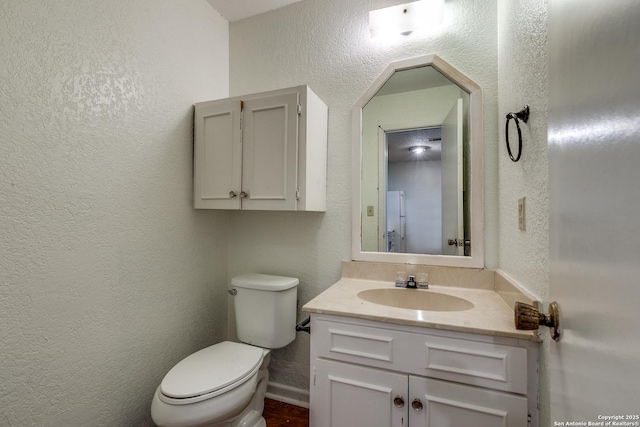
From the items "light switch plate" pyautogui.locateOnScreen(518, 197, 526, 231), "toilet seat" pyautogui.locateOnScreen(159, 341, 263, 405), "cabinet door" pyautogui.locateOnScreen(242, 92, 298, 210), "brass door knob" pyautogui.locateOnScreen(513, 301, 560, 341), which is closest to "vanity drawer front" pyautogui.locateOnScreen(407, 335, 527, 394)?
"brass door knob" pyautogui.locateOnScreen(513, 301, 560, 341)

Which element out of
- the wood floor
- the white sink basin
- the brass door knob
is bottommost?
the wood floor

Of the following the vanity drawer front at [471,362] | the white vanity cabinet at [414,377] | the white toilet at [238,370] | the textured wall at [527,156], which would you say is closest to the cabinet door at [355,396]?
the white vanity cabinet at [414,377]

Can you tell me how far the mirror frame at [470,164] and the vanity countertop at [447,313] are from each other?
0.17m

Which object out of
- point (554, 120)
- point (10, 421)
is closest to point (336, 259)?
point (554, 120)

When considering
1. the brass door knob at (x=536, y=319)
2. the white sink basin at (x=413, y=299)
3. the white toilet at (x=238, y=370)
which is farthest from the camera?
the white sink basin at (x=413, y=299)

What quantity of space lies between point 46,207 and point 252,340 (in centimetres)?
112

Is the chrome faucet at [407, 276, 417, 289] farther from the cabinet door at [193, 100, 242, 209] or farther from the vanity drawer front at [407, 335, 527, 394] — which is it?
the cabinet door at [193, 100, 242, 209]

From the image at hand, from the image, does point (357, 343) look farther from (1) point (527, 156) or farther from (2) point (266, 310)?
(1) point (527, 156)

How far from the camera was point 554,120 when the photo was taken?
0.61 m

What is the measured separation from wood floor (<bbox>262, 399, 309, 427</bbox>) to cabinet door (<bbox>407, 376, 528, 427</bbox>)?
0.82 meters

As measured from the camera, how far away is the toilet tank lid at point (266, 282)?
5.03 feet

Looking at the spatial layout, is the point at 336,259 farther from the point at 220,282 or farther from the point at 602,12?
the point at 602,12

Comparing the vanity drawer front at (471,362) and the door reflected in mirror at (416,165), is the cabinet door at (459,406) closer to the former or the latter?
the vanity drawer front at (471,362)

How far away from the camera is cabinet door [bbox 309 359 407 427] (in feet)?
3.35
